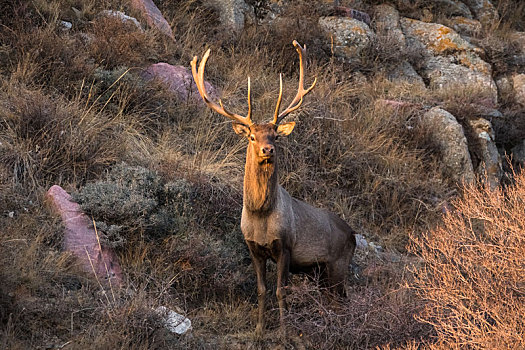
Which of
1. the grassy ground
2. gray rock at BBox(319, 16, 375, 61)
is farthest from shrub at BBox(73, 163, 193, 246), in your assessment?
gray rock at BBox(319, 16, 375, 61)

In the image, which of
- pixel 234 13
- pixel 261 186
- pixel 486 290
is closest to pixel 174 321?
pixel 261 186

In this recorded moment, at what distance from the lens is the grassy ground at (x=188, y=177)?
213 inches

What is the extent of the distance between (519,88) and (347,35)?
321cm

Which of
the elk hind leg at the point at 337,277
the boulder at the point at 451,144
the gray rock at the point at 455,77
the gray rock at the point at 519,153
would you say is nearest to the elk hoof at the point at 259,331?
the elk hind leg at the point at 337,277

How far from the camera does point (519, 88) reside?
12.0 meters

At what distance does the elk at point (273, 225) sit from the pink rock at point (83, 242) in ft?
4.15

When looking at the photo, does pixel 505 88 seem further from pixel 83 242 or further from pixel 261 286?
pixel 83 242

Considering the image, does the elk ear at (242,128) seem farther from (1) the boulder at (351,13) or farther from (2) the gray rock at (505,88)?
(2) the gray rock at (505,88)

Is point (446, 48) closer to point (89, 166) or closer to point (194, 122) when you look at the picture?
point (194, 122)

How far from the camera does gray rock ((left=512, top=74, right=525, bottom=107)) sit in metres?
11.7

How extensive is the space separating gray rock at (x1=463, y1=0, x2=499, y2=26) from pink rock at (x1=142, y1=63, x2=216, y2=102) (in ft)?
24.1

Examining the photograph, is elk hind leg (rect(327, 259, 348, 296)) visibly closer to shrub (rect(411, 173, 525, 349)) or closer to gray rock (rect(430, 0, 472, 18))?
shrub (rect(411, 173, 525, 349))

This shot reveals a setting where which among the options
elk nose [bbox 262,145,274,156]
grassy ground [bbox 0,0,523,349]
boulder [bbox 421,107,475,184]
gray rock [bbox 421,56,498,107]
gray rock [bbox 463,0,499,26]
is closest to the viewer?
grassy ground [bbox 0,0,523,349]

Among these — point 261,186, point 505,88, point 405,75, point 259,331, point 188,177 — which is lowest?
point 505,88
